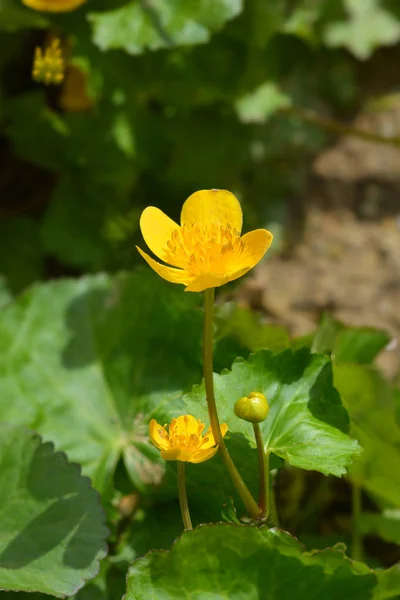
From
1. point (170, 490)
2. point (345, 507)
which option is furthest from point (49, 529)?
point (345, 507)

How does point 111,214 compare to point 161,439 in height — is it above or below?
below

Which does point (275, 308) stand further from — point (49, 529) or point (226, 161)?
point (49, 529)

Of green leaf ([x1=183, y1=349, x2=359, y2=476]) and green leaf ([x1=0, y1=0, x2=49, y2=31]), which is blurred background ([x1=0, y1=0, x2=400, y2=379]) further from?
green leaf ([x1=183, y1=349, x2=359, y2=476])

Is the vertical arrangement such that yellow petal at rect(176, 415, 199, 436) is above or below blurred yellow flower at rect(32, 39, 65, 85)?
below

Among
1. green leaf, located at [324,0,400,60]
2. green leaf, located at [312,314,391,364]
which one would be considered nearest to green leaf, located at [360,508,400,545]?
green leaf, located at [312,314,391,364]

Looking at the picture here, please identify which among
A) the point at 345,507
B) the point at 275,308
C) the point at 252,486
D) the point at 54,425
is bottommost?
the point at 345,507

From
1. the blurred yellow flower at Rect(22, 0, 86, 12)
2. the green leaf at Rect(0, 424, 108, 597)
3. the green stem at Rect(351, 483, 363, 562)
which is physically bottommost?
the green stem at Rect(351, 483, 363, 562)

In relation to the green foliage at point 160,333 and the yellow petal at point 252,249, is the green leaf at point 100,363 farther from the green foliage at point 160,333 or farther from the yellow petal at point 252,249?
the yellow petal at point 252,249

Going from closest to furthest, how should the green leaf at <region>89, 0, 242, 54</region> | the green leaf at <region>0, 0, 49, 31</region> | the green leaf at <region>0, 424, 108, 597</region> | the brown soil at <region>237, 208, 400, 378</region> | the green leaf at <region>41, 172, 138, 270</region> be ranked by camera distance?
1. the green leaf at <region>0, 424, 108, 597</region>
2. the green leaf at <region>89, 0, 242, 54</region>
3. the green leaf at <region>0, 0, 49, 31</region>
4. the green leaf at <region>41, 172, 138, 270</region>
5. the brown soil at <region>237, 208, 400, 378</region>
